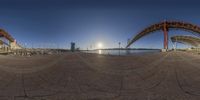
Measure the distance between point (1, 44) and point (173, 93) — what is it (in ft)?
261

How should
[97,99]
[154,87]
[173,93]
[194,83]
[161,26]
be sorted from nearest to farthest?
[97,99], [173,93], [154,87], [194,83], [161,26]

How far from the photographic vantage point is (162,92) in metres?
7.20

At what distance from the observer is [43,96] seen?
266 inches

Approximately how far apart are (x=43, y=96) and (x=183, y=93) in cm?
469

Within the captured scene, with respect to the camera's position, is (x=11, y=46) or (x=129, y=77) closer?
(x=129, y=77)

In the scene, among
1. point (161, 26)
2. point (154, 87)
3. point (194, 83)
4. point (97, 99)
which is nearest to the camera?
point (97, 99)

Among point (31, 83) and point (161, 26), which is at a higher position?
point (161, 26)

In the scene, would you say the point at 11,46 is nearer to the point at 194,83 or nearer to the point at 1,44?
the point at 1,44

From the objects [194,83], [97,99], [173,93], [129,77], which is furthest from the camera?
[129,77]

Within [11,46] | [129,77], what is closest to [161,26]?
[11,46]

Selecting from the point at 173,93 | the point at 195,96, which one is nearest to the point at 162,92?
the point at 173,93

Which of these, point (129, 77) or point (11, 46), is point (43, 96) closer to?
point (129, 77)

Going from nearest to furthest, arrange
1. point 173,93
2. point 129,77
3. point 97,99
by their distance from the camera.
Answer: point 97,99 < point 173,93 < point 129,77

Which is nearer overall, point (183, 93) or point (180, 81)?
point (183, 93)
